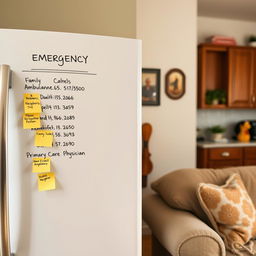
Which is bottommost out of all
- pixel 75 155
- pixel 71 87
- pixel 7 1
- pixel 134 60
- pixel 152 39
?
pixel 75 155

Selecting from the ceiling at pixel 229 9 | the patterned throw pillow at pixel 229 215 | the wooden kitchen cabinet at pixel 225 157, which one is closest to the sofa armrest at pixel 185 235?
the patterned throw pillow at pixel 229 215

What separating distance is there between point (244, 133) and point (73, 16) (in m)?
3.23

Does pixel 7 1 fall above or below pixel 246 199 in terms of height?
above

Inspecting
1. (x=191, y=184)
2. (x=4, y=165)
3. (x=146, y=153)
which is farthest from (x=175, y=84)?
(x=4, y=165)

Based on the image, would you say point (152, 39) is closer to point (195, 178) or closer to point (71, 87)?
point (195, 178)

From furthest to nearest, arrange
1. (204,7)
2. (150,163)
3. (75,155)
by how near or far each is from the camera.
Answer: (204,7) < (150,163) < (75,155)

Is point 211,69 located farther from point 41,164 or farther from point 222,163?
point 41,164

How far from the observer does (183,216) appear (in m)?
1.62

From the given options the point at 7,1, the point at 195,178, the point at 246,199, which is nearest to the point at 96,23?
the point at 7,1

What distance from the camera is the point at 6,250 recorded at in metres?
0.87

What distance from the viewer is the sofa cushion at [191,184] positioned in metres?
1.71

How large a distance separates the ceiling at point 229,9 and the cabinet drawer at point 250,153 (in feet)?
6.29

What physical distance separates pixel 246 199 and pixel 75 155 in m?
1.28

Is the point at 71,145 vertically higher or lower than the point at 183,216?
higher
